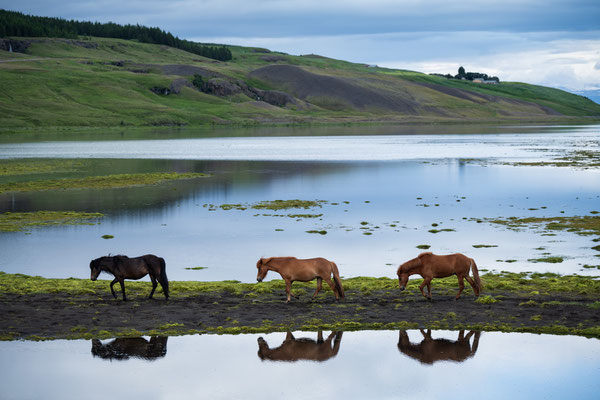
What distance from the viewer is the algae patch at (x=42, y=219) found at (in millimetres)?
36425

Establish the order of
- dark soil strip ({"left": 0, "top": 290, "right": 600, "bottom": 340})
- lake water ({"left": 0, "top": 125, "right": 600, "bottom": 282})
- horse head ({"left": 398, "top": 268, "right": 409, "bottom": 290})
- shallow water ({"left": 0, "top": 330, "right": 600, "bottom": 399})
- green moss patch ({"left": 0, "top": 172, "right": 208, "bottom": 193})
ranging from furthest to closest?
green moss patch ({"left": 0, "top": 172, "right": 208, "bottom": 193}) < lake water ({"left": 0, "top": 125, "right": 600, "bottom": 282}) < horse head ({"left": 398, "top": 268, "right": 409, "bottom": 290}) < dark soil strip ({"left": 0, "top": 290, "right": 600, "bottom": 340}) < shallow water ({"left": 0, "top": 330, "right": 600, "bottom": 399})

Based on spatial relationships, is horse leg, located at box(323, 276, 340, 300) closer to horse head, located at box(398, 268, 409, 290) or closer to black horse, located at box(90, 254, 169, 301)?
horse head, located at box(398, 268, 409, 290)

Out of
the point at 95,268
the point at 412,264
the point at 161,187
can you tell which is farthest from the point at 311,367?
the point at 161,187

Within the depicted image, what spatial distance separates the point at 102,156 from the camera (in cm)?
9062

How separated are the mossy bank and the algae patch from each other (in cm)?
1462

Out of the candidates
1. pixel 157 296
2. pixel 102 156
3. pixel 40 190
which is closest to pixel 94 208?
pixel 40 190

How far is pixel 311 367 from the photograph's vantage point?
48.5ft

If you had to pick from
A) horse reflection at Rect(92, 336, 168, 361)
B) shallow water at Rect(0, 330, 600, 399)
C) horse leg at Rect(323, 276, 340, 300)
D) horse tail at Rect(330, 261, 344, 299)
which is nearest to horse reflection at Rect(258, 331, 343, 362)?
shallow water at Rect(0, 330, 600, 399)

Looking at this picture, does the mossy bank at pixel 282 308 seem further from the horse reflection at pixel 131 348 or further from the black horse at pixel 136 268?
the black horse at pixel 136 268

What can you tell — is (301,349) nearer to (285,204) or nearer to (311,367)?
(311,367)

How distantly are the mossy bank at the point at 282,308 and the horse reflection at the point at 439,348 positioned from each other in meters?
0.81

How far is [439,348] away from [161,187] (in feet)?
141

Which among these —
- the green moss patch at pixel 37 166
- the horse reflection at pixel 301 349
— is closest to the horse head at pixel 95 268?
the horse reflection at pixel 301 349

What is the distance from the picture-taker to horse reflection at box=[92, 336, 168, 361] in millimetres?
15289
